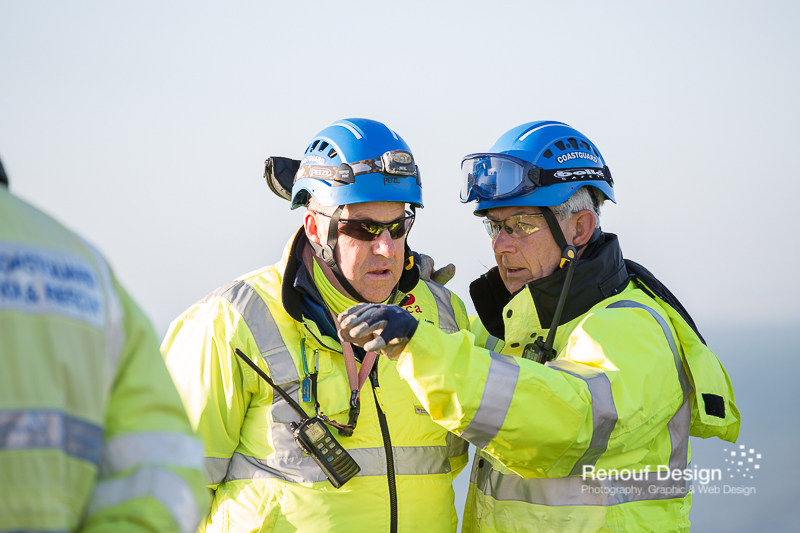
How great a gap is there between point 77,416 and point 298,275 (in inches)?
87.1

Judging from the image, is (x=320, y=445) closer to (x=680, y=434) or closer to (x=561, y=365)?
(x=561, y=365)

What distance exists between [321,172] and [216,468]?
5.12ft

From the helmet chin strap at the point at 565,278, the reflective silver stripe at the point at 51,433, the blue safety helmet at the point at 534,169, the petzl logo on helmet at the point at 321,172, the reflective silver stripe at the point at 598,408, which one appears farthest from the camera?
the blue safety helmet at the point at 534,169

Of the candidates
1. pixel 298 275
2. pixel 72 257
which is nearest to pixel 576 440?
pixel 298 275

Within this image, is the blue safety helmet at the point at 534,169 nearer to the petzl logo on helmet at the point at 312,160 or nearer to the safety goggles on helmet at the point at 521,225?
the safety goggles on helmet at the point at 521,225

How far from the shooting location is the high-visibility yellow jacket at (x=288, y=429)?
3.26 metres

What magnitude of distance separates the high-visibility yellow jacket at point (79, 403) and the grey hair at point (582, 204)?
280cm

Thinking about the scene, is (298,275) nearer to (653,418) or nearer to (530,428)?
(530,428)

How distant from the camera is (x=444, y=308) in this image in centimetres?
404

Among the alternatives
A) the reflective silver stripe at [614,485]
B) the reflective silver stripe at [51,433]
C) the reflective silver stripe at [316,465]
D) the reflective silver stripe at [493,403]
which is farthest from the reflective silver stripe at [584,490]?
the reflective silver stripe at [51,433]

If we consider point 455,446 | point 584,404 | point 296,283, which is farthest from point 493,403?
point 296,283

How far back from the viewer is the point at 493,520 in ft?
11.4

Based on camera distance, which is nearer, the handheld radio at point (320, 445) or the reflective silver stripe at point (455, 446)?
the handheld radio at point (320, 445)

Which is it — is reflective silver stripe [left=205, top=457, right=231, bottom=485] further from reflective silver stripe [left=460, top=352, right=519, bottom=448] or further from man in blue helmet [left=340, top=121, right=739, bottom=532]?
reflective silver stripe [left=460, top=352, right=519, bottom=448]
